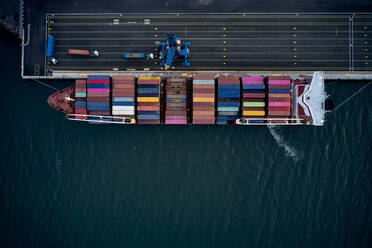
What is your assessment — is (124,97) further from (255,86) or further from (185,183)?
(255,86)

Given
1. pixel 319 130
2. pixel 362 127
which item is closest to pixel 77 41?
pixel 319 130

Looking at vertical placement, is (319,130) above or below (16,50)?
below

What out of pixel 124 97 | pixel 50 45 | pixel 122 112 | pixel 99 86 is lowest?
pixel 122 112

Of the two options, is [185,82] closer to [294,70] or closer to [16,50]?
[294,70]

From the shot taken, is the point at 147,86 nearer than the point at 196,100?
No

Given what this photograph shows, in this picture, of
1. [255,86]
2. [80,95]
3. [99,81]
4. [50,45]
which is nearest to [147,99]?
[99,81]

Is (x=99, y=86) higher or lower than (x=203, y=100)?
higher

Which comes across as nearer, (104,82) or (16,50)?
(104,82)
